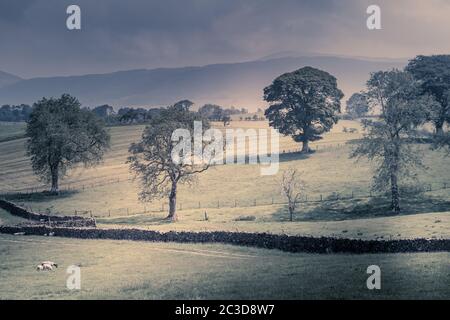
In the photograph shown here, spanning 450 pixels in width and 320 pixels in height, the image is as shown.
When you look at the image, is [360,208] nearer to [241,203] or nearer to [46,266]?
[241,203]

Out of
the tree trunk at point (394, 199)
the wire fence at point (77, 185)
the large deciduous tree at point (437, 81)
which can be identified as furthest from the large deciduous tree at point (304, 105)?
the tree trunk at point (394, 199)

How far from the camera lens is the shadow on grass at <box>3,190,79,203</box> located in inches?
3542

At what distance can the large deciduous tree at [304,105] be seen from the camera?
104 meters

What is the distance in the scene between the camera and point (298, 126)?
346 ft

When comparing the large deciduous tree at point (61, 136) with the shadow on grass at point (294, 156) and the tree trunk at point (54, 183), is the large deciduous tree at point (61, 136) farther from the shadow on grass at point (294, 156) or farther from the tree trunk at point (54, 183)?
the shadow on grass at point (294, 156)

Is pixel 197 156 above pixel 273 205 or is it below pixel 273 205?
above

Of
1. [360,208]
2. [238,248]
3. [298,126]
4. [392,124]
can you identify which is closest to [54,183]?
[298,126]

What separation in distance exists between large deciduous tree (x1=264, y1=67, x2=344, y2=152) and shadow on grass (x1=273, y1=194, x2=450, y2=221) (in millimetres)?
36330

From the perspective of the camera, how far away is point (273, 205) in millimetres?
71875

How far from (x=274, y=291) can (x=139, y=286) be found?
911cm

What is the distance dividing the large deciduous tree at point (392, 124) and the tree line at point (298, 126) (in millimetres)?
127

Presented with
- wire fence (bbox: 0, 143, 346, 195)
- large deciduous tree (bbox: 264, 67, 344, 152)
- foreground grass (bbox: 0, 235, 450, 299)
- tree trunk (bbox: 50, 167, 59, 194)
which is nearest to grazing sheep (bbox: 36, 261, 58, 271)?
foreground grass (bbox: 0, 235, 450, 299)
